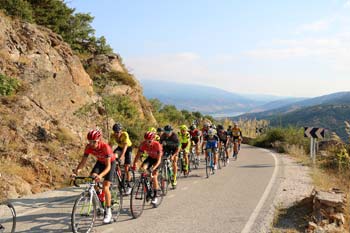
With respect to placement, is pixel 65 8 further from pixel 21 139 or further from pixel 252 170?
pixel 252 170

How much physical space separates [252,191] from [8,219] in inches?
282

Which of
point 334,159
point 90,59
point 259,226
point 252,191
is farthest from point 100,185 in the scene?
point 90,59

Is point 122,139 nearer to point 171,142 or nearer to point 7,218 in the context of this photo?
point 171,142

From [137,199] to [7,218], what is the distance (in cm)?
284

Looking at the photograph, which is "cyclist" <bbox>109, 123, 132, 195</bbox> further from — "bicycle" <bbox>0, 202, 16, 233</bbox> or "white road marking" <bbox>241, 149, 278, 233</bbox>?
"white road marking" <bbox>241, 149, 278, 233</bbox>

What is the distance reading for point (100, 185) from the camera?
774cm

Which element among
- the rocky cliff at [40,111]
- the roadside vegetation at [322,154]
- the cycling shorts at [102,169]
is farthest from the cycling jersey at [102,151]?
the roadside vegetation at [322,154]

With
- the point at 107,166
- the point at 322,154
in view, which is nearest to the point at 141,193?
the point at 107,166

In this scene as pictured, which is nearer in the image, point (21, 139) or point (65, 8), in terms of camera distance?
point (21, 139)

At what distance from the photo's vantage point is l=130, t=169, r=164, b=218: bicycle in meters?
8.52

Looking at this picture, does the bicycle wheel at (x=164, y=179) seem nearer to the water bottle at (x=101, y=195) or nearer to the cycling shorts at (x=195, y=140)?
the water bottle at (x=101, y=195)

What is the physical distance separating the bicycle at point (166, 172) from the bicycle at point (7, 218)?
4.14m

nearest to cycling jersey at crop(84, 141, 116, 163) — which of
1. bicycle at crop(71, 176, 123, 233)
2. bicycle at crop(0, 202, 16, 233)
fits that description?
bicycle at crop(71, 176, 123, 233)

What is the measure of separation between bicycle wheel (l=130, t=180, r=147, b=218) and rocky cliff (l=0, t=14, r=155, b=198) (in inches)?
143
